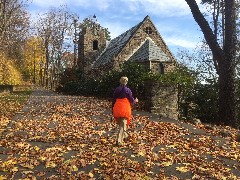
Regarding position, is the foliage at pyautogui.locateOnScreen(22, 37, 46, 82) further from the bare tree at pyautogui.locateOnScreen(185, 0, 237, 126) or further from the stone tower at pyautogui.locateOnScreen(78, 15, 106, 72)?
the bare tree at pyautogui.locateOnScreen(185, 0, 237, 126)

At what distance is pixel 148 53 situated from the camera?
33.0 metres

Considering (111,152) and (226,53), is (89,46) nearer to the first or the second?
(226,53)

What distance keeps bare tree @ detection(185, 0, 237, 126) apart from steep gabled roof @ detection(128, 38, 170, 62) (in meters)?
18.4

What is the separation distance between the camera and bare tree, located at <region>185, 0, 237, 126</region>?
1350 centimetres

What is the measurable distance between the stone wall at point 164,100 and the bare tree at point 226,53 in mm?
2078

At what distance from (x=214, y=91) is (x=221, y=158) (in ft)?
30.9

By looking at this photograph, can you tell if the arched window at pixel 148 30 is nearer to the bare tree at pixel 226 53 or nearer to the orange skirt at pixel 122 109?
the bare tree at pixel 226 53

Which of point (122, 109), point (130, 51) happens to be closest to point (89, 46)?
point (130, 51)

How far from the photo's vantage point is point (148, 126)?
11609 millimetres

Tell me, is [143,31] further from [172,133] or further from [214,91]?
[172,133]

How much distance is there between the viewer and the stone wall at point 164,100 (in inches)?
569

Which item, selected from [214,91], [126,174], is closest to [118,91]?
[126,174]

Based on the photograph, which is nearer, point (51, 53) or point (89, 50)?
point (89, 50)

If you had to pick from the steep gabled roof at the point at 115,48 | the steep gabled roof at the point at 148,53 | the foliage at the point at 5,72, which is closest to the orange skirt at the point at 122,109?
the steep gabled roof at the point at 148,53
